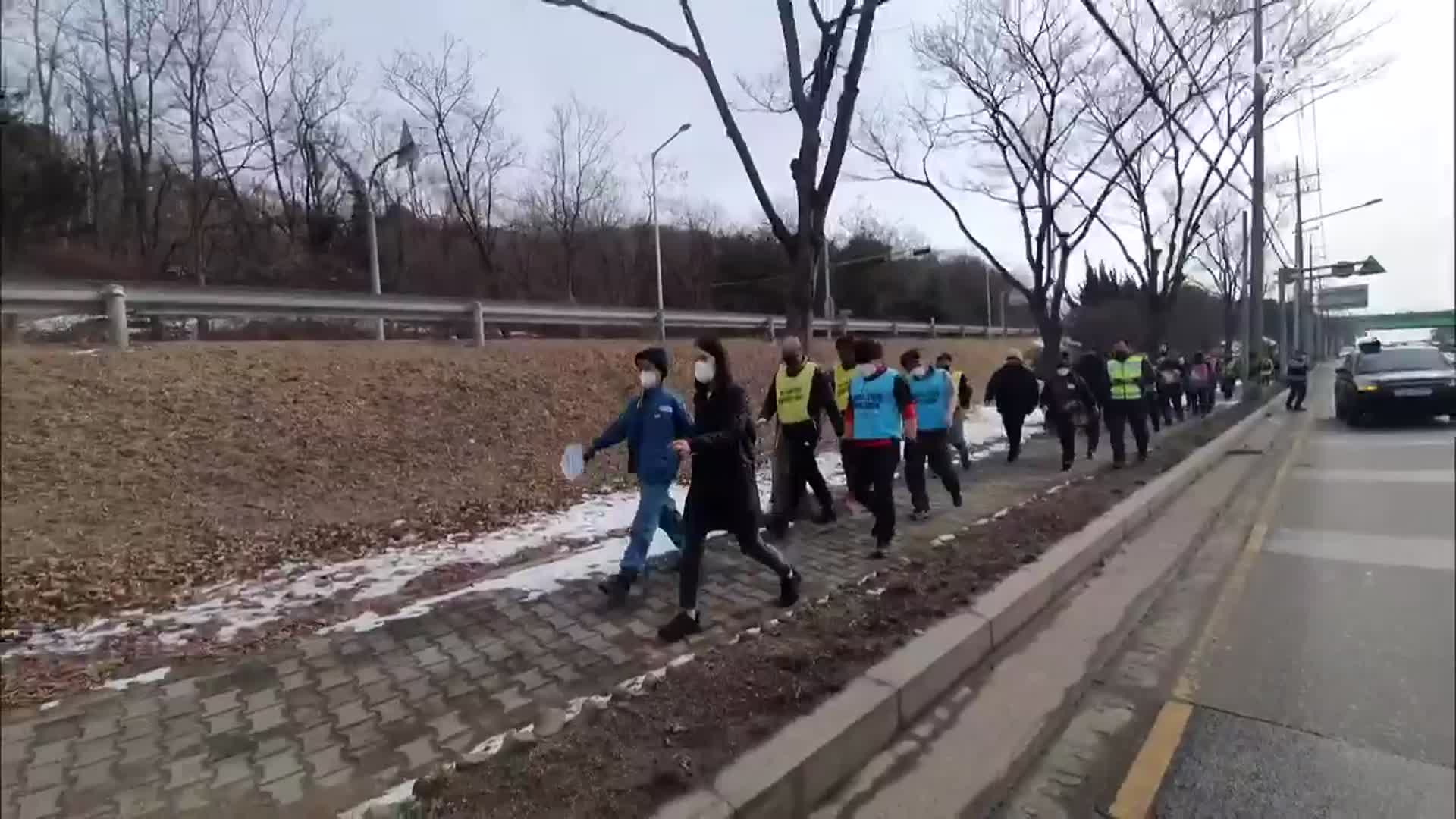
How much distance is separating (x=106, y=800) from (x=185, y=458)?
152cm

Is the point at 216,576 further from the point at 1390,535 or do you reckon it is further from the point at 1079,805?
the point at 1390,535

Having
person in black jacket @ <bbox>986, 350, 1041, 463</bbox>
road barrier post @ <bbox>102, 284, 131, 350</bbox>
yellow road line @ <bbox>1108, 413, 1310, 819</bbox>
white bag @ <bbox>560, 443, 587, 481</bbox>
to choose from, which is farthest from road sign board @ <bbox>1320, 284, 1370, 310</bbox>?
road barrier post @ <bbox>102, 284, 131, 350</bbox>

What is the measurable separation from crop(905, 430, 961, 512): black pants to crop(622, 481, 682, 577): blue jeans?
117 inches

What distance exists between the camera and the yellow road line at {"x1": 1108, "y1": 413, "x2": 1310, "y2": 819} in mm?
2969

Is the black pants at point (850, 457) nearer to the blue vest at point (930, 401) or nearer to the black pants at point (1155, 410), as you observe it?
the blue vest at point (930, 401)

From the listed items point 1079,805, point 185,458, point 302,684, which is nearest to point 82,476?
point 185,458

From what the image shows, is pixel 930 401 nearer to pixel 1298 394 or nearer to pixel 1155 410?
pixel 1155 410

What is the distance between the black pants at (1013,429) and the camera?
10594 millimetres

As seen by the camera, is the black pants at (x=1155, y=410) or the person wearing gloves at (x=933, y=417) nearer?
the person wearing gloves at (x=933, y=417)

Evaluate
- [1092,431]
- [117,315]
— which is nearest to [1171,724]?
[117,315]

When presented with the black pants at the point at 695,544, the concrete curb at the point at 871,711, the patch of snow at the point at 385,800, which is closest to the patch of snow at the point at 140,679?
the patch of snow at the point at 385,800

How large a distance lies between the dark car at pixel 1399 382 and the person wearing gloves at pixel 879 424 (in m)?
2.73

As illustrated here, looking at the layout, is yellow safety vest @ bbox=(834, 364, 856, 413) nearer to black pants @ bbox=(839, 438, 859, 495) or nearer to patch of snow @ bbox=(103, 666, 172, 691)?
black pants @ bbox=(839, 438, 859, 495)

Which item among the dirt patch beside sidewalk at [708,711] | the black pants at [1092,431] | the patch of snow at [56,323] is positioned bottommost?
the dirt patch beside sidewalk at [708,711]
